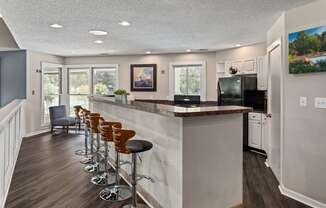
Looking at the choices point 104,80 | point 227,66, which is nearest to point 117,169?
point 227,66

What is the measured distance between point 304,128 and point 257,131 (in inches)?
80.5

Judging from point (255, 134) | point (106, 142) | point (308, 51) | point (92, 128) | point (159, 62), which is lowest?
Result: point (255, 134)

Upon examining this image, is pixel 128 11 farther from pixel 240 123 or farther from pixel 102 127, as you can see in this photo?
pixel 240 123

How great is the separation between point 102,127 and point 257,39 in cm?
398

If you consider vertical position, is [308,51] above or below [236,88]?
above

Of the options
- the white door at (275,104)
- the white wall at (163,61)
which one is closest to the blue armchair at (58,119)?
the white wall at (163,61)

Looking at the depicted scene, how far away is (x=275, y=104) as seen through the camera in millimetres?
3820

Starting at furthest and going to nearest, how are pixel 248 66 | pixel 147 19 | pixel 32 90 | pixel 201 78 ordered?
pixel 201 78, pixel 32 90, pixel 248 66, pixel 147 19

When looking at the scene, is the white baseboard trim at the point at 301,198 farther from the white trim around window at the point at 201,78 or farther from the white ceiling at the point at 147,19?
the white trim around window at the point at 201,78

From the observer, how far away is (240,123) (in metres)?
2.69

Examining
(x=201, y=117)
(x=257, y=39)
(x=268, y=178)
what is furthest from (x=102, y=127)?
(x=257, y=39)

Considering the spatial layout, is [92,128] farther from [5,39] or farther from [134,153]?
[5,39]

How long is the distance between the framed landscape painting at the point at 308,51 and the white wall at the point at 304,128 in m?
0.07

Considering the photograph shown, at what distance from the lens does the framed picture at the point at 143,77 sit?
24.8ft
